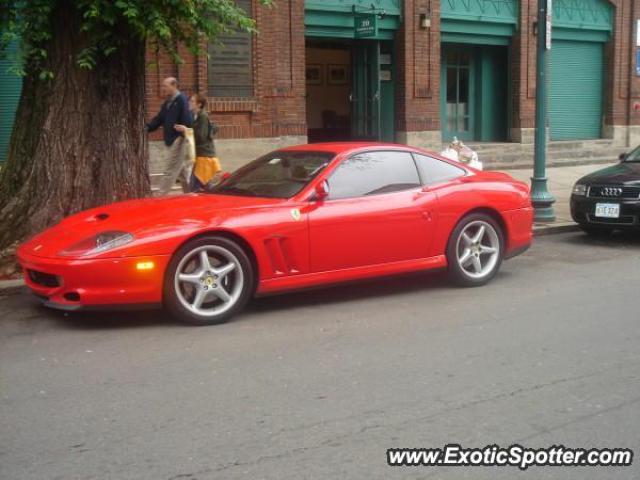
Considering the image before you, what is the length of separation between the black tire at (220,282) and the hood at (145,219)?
0.15m

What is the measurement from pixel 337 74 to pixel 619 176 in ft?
45.5

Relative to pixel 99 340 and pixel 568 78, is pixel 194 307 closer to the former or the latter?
pixel 99 340

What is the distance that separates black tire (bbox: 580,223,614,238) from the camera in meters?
10.7

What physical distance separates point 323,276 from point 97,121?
321 centimetres

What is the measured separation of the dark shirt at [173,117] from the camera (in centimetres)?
1069

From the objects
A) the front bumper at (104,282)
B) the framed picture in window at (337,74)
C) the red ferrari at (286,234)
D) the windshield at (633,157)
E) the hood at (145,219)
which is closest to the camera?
the front bumper at (104,282)

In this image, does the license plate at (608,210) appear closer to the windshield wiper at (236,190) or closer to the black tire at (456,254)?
the black tire at (456,254)

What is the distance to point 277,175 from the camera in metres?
7.47

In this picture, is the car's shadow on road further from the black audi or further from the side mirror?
the side mirror

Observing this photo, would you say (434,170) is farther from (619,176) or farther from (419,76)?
(419,76)

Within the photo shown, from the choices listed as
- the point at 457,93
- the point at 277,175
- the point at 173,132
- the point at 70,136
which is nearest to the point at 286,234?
the point at 277,175

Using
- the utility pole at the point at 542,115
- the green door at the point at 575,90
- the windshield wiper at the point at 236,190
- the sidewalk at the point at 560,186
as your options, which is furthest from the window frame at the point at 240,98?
the green door at the point at 575,90

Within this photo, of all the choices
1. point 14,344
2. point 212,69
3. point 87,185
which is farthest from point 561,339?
point 212,69

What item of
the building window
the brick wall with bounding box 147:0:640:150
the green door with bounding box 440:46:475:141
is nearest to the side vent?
the brick wall with bounding box 147:0:640:150
